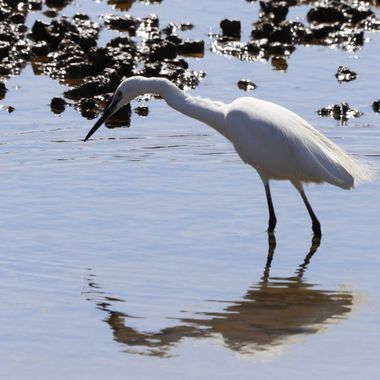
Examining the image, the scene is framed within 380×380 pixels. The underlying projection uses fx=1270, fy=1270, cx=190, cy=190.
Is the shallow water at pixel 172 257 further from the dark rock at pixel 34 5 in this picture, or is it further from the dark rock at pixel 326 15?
the dark rock at pixel 34 5

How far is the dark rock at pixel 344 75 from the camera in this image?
16.3 metres

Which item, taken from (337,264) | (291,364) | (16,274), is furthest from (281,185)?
(291,364)

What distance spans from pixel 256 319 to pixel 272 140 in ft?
7.59

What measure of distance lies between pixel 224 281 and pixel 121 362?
75.2 inches

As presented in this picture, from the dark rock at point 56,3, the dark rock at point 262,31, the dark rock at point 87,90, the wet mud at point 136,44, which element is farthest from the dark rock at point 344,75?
the dark rock at point 56,3

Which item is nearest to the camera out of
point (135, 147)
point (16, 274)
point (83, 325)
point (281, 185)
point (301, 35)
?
point (83, 325)

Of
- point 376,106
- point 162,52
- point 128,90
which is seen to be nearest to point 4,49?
point 162,52

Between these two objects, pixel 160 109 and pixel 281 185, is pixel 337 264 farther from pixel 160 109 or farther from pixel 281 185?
pixel 160 109

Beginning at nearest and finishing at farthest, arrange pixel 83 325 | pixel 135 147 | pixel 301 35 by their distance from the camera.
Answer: pixel 83 325 < pixel 135 147 < pixel 301 35

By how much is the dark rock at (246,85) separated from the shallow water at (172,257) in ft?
0.62

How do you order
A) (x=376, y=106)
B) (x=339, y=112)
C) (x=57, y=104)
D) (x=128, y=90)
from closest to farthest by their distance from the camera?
(x=128, y=90) → (x=339, y=112) → (x=376, y=106) → (x=57, y=104)

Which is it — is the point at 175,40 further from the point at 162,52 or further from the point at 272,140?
the point at 272,140

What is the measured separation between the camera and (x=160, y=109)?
589 inches

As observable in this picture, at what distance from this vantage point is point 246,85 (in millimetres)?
15820
